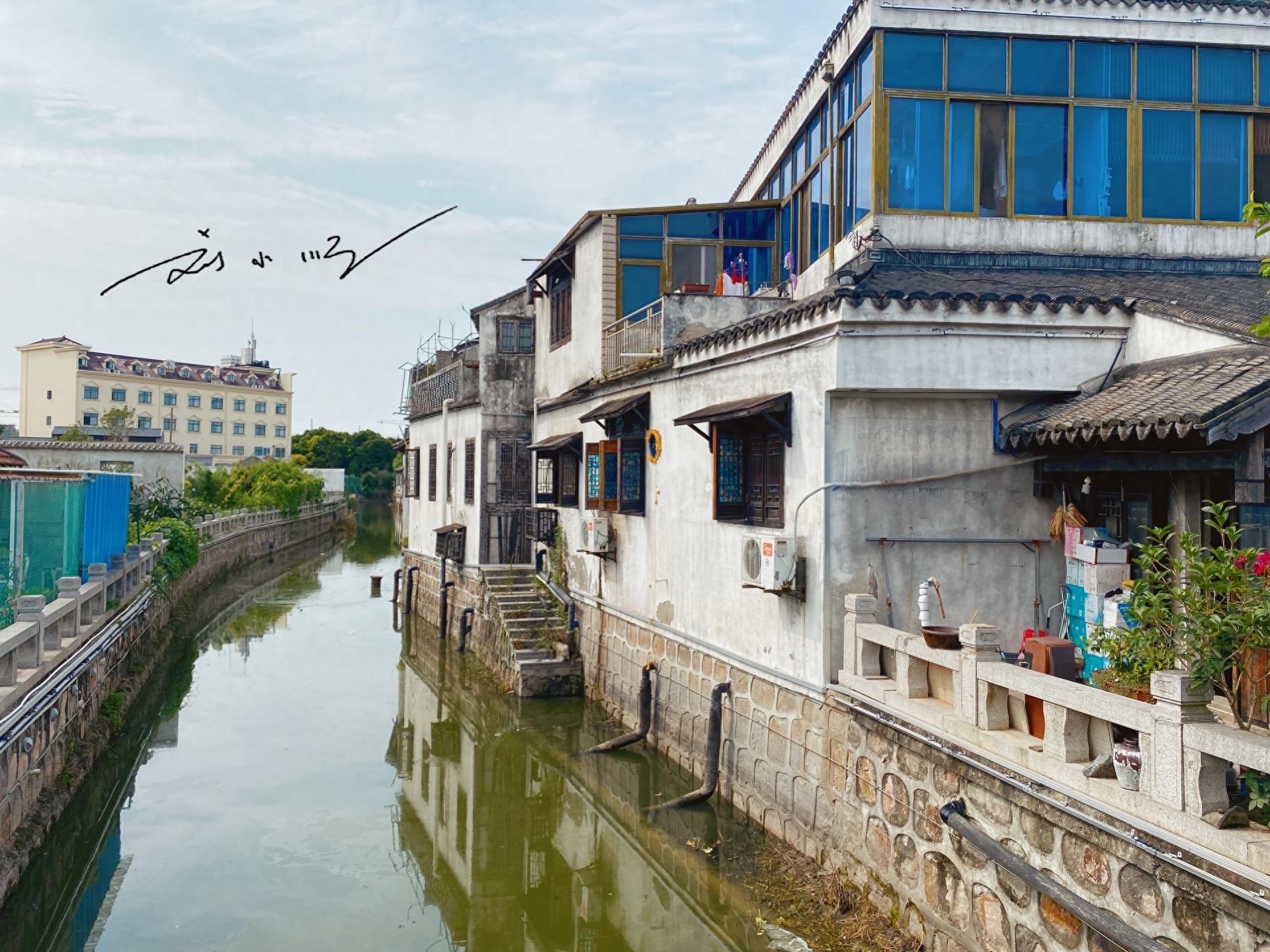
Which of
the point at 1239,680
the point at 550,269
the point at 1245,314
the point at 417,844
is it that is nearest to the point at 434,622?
the point at 550,269

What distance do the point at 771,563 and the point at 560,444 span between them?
8182 mm

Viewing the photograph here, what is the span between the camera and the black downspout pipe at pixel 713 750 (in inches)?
437

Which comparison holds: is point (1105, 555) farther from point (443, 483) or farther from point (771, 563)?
point (443, 483)

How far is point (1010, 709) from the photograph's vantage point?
23.2ft

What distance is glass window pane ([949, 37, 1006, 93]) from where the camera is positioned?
13.2 m

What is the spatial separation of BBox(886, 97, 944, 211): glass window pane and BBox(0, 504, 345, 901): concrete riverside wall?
11.2 meters

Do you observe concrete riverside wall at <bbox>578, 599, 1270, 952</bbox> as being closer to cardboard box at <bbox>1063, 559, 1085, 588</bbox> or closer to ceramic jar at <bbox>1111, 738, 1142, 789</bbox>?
ceramic jar at <bbox>1111, 738, 1142, 789</bbox>

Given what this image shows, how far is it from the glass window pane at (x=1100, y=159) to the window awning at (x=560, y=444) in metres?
8.21

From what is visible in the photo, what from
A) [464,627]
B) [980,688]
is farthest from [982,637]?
[464,627]

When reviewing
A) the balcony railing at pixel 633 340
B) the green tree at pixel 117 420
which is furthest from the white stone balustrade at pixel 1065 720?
the green tree at pixel 117 420

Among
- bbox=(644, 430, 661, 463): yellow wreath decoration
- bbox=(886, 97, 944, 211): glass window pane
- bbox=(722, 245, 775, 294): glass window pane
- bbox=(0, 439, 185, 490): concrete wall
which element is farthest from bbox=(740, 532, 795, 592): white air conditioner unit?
bbox=(0, 439, 185, 490): concrete wall

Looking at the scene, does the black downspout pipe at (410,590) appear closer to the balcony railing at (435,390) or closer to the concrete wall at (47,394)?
the balcony railing at (435,390)

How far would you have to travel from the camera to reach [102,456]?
35.4 m

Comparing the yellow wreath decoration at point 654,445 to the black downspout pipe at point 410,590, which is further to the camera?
the black downspout pipe at point 410,590
